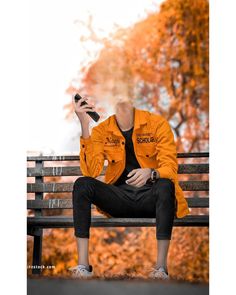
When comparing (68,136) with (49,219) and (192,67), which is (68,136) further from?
(192,67)

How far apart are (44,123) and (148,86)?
0.55 meters

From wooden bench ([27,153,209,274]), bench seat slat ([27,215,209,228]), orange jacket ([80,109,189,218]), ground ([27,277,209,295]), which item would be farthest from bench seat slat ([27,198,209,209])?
ground ([27,277,209,295])

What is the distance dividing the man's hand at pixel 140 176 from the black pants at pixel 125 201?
0.05m

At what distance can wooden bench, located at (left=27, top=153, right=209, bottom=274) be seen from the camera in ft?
12.0

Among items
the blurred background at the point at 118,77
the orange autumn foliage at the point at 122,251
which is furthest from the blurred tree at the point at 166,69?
the orange autumn foliage at the point at 122,251

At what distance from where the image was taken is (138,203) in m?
3.65

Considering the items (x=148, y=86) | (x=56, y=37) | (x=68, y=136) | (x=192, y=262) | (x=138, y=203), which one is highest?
(x=56, y=37)

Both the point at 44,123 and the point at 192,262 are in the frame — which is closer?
the point at 192,262

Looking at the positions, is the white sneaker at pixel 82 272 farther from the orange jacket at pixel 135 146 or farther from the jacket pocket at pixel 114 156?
the jacket pocket at pixel 114 156

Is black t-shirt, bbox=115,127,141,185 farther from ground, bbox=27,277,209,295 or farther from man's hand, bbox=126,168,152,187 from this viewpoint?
ground, bbox=27,277,209,295

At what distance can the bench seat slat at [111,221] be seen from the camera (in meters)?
3.62

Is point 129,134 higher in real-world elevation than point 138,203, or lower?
higher

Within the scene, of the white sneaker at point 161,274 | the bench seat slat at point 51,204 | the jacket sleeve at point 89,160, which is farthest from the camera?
the bench seat slat at point 51,204

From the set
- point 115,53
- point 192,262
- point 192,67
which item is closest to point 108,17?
point 115,53
